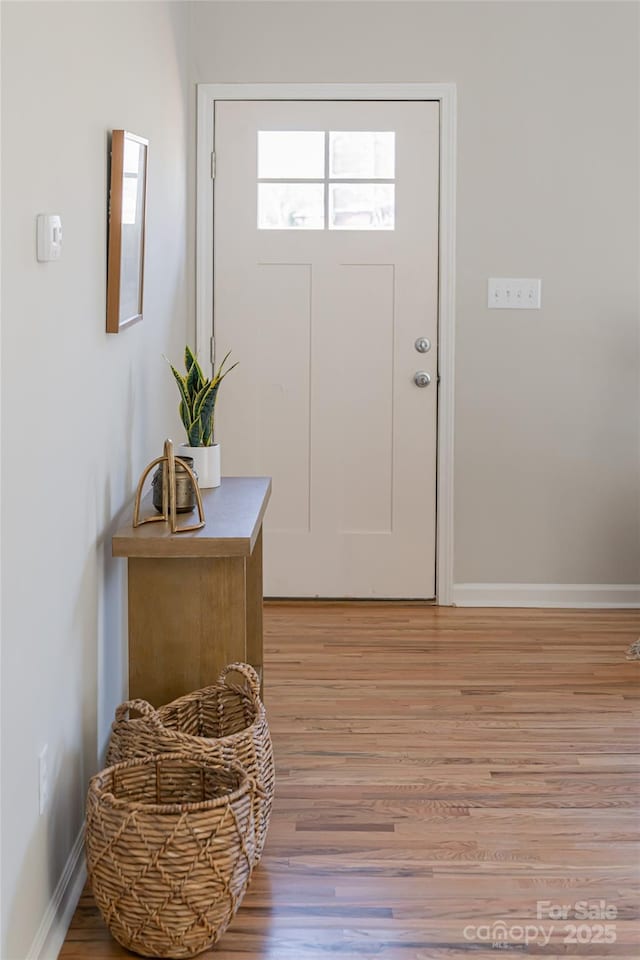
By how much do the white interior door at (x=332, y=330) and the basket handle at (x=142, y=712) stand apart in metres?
2.22

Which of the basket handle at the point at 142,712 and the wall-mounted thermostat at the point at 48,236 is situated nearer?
the wall-mounted thermostat at the point at 48,236

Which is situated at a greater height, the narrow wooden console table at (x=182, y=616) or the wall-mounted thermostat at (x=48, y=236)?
the wall-mounted thermostat at (x=48, y=236)

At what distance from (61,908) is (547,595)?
2807 millimetres

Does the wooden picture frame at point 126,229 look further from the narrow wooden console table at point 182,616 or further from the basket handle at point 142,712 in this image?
the basket handle at point 142,712

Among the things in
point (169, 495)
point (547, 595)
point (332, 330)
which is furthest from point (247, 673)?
point (547, 595)

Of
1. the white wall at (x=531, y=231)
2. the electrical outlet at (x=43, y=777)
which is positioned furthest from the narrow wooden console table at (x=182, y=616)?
the white wall at (x=531, y=231)

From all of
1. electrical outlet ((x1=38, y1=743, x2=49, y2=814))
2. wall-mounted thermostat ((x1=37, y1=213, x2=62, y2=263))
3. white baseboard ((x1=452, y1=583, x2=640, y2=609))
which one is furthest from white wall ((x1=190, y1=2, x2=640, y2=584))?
electrical outlet ((x1=38, y1=743, x2=49, y2=814))

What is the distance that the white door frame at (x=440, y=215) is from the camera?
14.5 feet

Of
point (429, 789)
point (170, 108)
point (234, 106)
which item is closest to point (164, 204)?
point (170, 108)

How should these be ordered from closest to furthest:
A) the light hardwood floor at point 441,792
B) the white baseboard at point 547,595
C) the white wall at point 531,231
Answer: the light hardwood floor at point 441,792, the white wall at point 531,231, the white baseboard at point 547,595

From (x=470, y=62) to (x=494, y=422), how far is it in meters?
1.39

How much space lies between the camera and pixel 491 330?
178 inches

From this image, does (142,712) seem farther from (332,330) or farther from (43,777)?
(332,330)

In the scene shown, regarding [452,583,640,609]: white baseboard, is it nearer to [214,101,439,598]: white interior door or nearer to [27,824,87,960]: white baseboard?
[214,101,439,598]: white interior door
